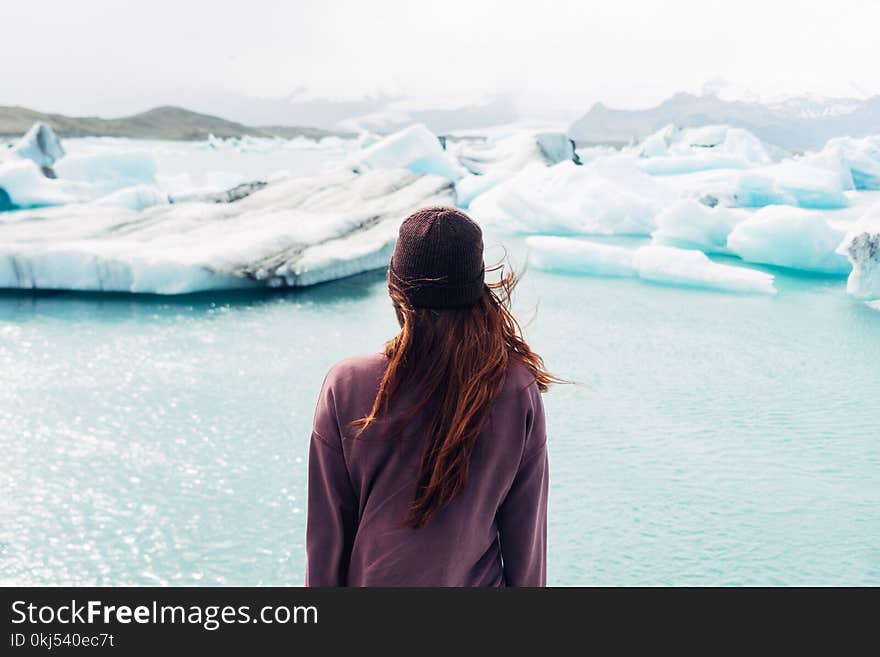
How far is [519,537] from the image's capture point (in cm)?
121

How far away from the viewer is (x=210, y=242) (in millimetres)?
7113

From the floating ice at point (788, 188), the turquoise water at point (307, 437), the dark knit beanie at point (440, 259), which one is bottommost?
the turquoise water at point (307, 437)

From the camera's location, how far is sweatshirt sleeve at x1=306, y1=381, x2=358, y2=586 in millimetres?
1117

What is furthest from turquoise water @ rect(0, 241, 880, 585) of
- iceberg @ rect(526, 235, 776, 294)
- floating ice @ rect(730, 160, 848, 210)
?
floating ice @ rect(730, 160, 848, 210)

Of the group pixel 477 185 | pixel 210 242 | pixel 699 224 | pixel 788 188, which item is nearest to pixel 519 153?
pixel 477 185

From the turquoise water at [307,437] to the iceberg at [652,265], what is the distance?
0.80 metres

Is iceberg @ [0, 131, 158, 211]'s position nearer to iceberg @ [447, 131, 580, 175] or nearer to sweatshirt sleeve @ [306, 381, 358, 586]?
iceberg @ [447, 131, 580, 175]

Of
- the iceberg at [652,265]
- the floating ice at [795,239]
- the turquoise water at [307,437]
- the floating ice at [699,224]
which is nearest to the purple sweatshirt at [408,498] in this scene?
the turquoise water at [307,437]

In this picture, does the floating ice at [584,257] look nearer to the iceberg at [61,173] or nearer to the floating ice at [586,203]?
A: the floating ice at [586,203]

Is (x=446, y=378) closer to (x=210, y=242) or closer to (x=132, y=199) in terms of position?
(x=210, y=242)

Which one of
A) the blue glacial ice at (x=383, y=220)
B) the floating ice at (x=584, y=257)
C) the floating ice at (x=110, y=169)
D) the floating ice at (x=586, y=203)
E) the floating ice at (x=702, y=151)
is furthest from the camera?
the floating ice at (x=702, y=151)

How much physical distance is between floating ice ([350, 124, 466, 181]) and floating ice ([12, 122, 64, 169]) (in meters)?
6.26

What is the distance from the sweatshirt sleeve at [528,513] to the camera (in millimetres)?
1141

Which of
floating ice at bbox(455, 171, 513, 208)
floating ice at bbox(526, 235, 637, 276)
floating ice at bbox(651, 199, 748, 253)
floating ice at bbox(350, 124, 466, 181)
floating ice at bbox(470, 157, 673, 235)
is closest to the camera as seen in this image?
floating ice at bbox(526, 235, 637, 276)
